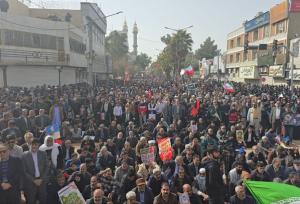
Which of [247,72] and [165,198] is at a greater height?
[247,72]

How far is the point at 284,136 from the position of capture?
58.5ft

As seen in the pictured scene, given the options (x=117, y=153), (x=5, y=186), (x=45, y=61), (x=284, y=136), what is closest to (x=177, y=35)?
(x=45, y=61)

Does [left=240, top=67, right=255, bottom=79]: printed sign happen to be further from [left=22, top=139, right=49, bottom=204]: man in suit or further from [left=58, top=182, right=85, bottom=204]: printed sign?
[left=58, top=182, right=85, bottom=204]: printed sign

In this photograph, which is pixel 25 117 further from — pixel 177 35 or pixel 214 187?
pixel 177 35

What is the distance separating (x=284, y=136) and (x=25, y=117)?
1030 centimetres

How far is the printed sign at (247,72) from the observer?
2215 inches

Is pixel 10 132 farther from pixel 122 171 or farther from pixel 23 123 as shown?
pixel 122 171

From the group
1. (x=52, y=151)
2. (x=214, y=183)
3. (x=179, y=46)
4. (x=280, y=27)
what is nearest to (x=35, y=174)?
(x=52, y=151)

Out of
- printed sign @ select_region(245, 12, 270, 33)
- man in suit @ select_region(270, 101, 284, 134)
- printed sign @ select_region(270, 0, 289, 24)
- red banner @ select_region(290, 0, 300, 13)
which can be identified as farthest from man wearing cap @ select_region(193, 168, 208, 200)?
printed sign @ select_region(245, 12, 270, 33)

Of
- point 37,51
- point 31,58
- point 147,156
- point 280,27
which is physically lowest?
point 147,156

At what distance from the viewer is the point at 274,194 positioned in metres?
6.92

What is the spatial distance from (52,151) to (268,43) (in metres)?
48.2

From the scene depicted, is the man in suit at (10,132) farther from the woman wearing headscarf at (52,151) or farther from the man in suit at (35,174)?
the man in suit at (35,174)

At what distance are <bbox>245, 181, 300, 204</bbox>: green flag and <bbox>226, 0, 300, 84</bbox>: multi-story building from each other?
86.8ft
